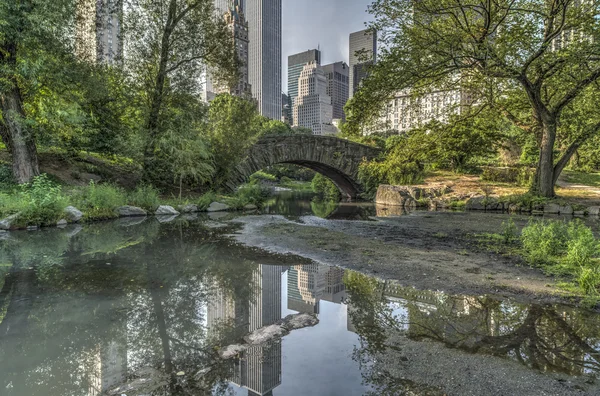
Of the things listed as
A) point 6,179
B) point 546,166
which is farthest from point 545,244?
point 6,179

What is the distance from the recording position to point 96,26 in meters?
14.8

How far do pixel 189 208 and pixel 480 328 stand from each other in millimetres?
12407

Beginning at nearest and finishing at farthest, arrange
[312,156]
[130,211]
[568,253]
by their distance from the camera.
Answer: [568,253], [130,211], [312,156]

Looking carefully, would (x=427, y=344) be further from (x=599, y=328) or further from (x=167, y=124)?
(x=167, y=124)

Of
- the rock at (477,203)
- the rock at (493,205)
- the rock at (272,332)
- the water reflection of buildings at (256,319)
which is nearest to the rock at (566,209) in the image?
the rock at (493,205)

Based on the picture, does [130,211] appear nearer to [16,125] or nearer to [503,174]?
[16,125]

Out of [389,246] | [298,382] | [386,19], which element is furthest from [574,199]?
[298,382]

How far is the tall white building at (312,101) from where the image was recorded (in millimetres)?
128875

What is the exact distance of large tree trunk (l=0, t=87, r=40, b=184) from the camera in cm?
1089

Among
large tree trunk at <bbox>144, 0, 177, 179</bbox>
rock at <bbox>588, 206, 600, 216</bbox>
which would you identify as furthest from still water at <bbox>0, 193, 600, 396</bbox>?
rock at <bbox>588, 206, 600, 216</bbox>

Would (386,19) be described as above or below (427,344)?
above

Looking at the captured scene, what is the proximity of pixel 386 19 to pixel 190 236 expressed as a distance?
7452 millimetres

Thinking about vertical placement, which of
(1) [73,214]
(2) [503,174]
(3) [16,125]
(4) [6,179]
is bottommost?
(1) [73,214]

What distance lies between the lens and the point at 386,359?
7.65 feet
